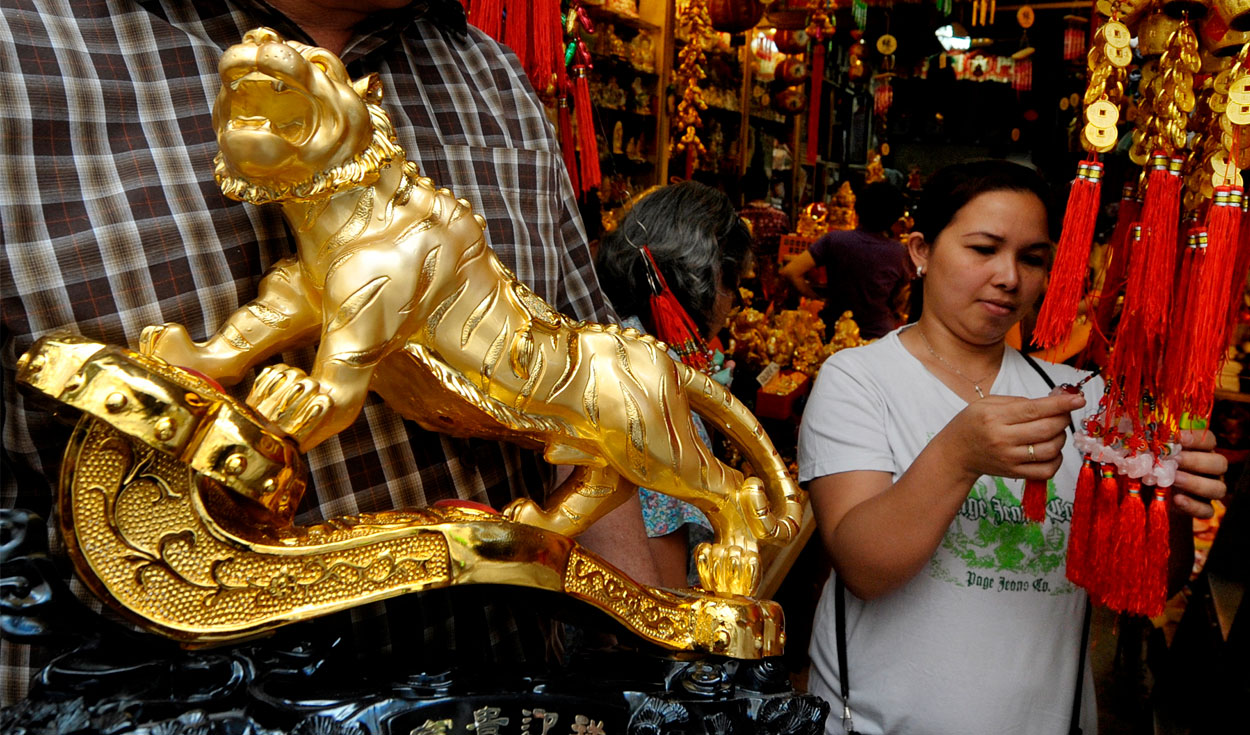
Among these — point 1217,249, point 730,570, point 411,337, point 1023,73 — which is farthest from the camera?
point 1023,73

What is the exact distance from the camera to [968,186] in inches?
57.0

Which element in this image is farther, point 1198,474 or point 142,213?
point 1198,474

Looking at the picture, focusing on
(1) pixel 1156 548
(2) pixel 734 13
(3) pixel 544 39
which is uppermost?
(2) pixel 734 13

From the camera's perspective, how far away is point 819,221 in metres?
5.61

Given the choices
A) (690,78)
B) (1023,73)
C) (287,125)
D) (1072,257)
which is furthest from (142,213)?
(1023,73)

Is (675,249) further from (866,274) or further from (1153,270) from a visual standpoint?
(866,274)

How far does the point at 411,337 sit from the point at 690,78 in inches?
162

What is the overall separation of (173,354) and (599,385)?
29cm

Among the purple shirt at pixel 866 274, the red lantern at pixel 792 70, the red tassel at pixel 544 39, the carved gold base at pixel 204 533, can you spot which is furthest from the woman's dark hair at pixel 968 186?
the red lantern at pixel 792 70

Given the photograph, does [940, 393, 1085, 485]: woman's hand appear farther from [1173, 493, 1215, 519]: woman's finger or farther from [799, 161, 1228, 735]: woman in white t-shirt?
[1173, 493, 1215, 519]: woman's finger

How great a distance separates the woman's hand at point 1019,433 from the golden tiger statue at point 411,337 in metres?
0.46

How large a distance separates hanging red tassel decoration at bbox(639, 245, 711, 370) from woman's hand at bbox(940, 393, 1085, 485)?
0.72 m

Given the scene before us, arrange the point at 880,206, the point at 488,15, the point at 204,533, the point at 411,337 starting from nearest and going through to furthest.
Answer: the point at 204,533 → the point at 411,337 → the point at 488,15 → the point at 880,206

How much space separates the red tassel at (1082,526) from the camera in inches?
43.0
